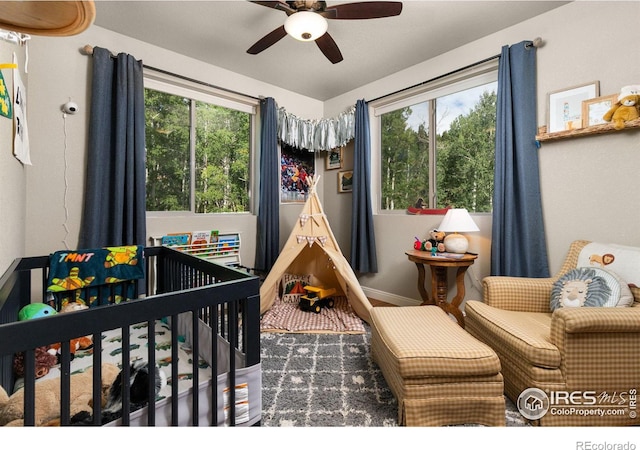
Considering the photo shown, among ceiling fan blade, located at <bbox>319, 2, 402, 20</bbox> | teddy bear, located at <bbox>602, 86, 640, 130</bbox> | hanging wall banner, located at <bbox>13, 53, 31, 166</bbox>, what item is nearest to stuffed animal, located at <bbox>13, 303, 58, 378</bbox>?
hanging wall banner, located at <bbox>13, 53, 31, 166</bbox>

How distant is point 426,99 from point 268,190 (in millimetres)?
1893

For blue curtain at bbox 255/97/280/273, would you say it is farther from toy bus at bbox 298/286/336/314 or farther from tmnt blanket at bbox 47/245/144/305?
tmnt blanket at bbox 47/245/144/305

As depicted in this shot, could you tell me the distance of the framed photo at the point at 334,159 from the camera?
A: 3.89m

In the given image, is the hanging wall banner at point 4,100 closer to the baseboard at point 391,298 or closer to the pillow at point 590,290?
the pillow at point 590,290

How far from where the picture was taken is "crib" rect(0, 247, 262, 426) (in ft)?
2.29

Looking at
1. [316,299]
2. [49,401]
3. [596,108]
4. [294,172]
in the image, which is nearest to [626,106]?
[596,108]

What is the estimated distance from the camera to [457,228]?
245 centimetres

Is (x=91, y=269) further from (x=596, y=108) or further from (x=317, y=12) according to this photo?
(x=596, y=108)

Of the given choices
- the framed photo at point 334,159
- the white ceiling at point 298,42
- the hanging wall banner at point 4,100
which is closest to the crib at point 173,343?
the hanging wall banner at point 4,100

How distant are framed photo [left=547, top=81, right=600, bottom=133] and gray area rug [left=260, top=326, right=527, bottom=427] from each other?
1.89 meters

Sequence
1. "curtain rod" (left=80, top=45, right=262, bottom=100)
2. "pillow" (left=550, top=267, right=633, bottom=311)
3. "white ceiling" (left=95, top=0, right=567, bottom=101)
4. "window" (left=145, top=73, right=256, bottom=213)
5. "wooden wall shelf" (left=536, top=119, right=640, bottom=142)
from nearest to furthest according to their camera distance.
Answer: "pillow" (left=550, top=267, right=633, bottom=311) < "wooden wall shelf" (left=536, top=119, right=640, bottom=142) < "white ceiling" (left=95, top=0, right=567, bottom=101) < "curtain rod" (left=80, top=45, right=262, bottom=100) < "window" (left=145, top=73, right=256, bottom=213)
